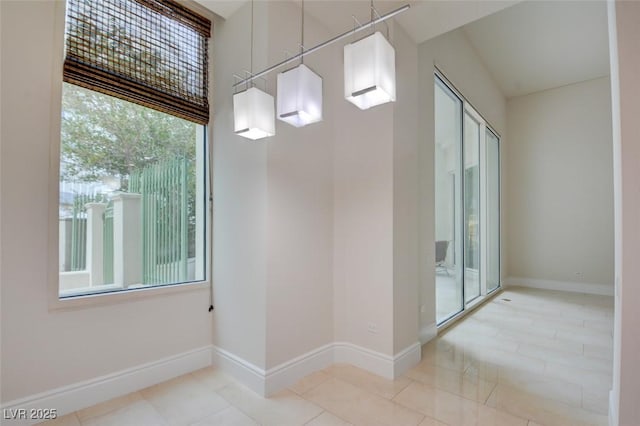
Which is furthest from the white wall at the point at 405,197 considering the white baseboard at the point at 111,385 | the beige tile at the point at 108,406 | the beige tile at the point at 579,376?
the beige tile at the point at 108,406

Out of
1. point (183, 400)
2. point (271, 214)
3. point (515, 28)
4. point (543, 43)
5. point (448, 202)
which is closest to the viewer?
point (183, 400)

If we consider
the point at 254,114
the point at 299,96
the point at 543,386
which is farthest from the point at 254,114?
the point at 543,386

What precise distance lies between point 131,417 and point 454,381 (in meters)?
2.42

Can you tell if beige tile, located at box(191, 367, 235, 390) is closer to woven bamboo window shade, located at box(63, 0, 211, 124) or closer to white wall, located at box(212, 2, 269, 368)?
white wall, located at box(212, 2, 269, 368)

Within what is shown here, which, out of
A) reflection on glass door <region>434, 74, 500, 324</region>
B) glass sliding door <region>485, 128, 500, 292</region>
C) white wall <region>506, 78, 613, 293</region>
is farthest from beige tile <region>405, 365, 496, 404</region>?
white wall <region>506, 78, 613, 293</region>

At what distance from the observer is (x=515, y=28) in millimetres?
4562

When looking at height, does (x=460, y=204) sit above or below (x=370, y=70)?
below

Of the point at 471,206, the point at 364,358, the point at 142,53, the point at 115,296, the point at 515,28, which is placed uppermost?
the point at 515,28

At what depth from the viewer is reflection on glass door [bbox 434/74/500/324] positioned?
4.09 meters

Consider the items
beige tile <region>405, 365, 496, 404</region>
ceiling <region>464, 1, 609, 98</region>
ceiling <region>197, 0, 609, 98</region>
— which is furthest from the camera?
ceiling <region>464, 1, 609, 98</region>

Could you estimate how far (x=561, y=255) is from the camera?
6.36m

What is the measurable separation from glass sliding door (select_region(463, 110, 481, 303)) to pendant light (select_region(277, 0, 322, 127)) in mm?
3385

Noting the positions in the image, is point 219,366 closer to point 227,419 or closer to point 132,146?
point 227,419

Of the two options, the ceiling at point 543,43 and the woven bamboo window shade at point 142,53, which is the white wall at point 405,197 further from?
the ceiling at point 543,43
